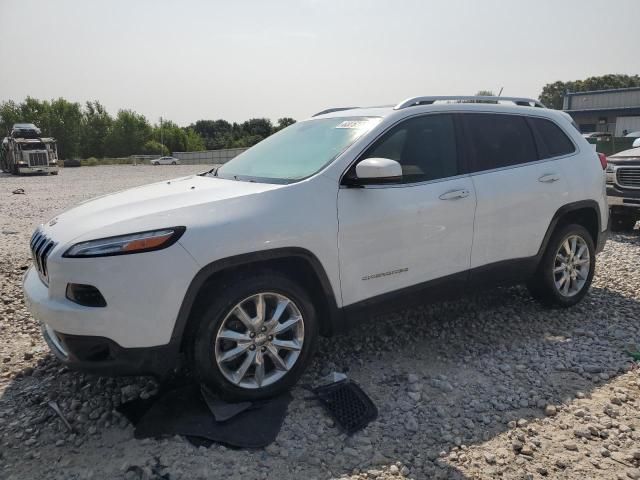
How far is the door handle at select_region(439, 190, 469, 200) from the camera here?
141 inches

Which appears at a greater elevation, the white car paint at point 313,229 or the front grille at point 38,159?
the front grille at point 38,159

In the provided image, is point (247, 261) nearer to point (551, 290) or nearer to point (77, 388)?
point (77, 388)

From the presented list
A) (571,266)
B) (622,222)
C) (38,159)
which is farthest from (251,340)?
(38,159)

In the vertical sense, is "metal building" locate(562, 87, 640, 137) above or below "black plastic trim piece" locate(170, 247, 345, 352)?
above

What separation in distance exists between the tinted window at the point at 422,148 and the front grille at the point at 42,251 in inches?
80.3

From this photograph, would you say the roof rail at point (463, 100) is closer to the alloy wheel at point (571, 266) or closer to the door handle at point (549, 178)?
the door handle at point (549, 178)

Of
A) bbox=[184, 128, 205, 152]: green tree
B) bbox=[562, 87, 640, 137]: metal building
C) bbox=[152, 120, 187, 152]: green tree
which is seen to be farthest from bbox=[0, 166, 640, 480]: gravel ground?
bbox=[184, 128, 205, 152]: green tree

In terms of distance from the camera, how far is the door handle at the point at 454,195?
3.58 meters

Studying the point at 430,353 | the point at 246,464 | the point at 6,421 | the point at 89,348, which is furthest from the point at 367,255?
the point at 6,421

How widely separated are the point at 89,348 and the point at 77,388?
0.82 metres

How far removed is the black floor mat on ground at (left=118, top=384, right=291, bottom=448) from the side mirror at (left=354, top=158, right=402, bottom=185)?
1.47 metres

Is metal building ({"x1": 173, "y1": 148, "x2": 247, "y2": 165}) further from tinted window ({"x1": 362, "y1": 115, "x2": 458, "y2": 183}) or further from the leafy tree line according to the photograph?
tinted window ({"x1": 362, "y1": 115, "x2": 458, "y2": 183})

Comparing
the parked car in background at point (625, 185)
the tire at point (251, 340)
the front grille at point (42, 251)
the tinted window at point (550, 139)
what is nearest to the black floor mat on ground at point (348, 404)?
the tire at point (251, 340)

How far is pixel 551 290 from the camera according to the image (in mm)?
4410
